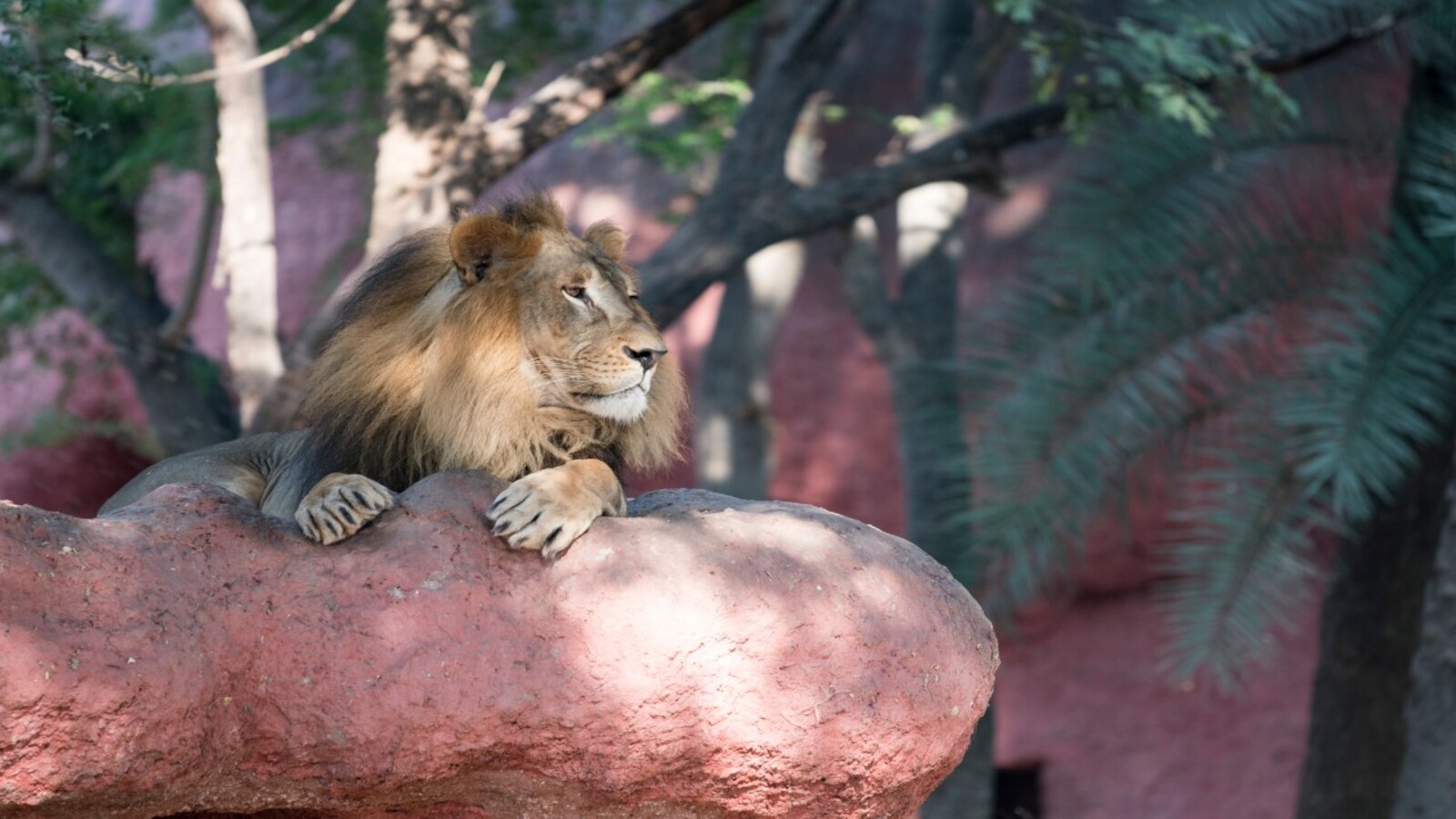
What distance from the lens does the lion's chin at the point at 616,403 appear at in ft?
13.2

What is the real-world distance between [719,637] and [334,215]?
10659 mm

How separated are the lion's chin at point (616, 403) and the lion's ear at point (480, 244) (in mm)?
386

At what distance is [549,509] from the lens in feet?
12.4

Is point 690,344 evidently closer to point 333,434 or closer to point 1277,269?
point 1277,269

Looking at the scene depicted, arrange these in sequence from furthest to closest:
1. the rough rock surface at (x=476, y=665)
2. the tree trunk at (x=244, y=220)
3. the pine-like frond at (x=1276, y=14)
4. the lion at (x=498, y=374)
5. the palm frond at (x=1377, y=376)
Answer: the pine-like frond at (x=1276, y=14) → the palm frond at (x=1377, y=376) → the tree trunk at (x=244, y=220) → the lion at (x=498, y=374) → the rough rock surface at (x=476, y=665)

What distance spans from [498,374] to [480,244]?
1.04ft

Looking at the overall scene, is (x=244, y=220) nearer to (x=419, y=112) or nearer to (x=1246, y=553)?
(x=419, y=112)

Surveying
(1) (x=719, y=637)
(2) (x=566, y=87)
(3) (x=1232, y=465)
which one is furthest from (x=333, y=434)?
(3) (x=1232, y=465)

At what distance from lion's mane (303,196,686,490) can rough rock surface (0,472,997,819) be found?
202 millimetres

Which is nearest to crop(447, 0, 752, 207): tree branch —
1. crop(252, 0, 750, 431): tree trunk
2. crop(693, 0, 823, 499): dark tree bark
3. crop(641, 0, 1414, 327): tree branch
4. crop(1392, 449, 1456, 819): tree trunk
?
crop(252, 0, 750, 431): tree trunk

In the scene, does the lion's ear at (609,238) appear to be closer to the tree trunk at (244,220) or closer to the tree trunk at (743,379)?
the tree trunk at (244,220)

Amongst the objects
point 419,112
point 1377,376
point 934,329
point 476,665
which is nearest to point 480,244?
point 476,665

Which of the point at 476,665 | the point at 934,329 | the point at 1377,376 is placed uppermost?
the point at 476,665

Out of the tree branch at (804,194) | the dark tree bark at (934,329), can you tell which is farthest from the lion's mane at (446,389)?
the dark tree bark at (934,329)
